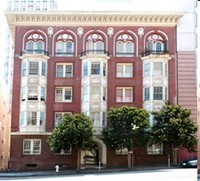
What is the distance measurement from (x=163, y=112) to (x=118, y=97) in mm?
891

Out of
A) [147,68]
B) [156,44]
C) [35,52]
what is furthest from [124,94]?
[35,52]

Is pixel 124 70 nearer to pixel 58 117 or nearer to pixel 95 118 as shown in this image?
pixel 95 118

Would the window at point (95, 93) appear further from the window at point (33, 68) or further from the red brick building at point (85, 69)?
the window at point (33, 68)

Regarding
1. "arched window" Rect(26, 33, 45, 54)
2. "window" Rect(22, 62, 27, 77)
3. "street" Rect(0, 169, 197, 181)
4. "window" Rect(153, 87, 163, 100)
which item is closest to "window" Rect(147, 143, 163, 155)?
"street" Rect(0, 169, 197, 181)

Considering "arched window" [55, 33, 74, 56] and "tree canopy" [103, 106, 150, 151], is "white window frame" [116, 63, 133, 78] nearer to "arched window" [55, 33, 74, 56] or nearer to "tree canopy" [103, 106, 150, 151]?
"tree canopy" [103, 106, 150, 151]

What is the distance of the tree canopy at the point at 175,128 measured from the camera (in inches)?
276

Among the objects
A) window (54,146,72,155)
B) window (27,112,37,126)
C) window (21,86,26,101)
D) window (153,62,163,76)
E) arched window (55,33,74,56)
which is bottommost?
window (54,146,72,155)

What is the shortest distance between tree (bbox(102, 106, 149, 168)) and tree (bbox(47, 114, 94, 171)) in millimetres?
355

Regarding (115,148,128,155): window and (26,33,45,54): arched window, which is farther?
(26,33,45,54): arched window

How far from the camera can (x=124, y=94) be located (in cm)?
805

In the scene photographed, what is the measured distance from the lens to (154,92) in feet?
27.3

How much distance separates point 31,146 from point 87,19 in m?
2.44

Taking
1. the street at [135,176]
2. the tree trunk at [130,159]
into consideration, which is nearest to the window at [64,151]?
the tree trunk at [130,159]

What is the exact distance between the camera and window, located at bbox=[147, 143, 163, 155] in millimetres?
6992
